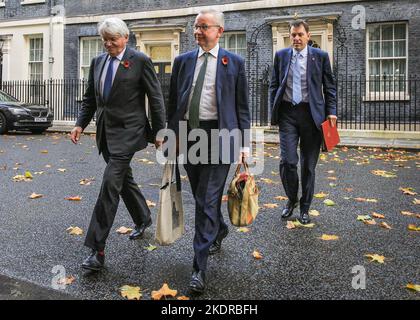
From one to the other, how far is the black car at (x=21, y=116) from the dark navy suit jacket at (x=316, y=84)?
1351 centimetres

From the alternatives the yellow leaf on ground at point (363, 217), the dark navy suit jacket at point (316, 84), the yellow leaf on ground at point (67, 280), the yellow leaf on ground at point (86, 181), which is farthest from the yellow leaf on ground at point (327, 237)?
the yellow leaf on ground at point (86, 181)

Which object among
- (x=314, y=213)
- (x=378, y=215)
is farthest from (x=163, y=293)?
(x=378, y=215)

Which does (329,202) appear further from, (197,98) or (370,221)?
(197,98)

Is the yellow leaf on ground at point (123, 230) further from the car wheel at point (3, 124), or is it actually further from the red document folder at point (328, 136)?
the car wheel at point (3, 124)

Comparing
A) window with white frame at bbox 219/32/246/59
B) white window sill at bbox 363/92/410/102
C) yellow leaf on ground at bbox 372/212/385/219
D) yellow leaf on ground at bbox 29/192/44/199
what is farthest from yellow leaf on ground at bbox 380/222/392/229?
window with white frame at bbox 219/32/246/59

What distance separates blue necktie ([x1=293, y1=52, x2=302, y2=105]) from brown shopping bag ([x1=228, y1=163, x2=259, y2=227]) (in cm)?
175

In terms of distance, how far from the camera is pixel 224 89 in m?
3.62

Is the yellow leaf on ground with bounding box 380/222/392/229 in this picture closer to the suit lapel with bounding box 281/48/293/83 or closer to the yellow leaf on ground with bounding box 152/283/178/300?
the suit lapel with bounding box 281/48/293/83

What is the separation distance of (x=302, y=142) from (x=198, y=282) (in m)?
2.49
